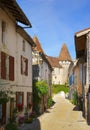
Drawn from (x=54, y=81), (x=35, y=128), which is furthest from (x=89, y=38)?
(x=54, y=81)

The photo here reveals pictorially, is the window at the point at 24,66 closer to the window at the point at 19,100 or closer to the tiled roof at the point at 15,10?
the window at the point at 19,100

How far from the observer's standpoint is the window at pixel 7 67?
20.0 meters

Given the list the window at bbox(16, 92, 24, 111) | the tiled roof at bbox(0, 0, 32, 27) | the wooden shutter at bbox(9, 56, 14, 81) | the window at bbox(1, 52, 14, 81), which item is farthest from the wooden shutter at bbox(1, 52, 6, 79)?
the window at bbox(16, 92, 24, 111)

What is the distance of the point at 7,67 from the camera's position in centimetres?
2112

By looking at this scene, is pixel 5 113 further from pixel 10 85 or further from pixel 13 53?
pixel 13 53

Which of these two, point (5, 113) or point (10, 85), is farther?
point (10, 85)

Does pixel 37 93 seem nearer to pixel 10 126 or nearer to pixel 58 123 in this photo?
pixel 58 123

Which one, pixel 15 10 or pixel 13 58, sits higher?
pixel 15 10

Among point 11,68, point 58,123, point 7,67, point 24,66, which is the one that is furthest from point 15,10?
point 58,123

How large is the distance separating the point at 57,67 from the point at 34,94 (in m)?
98.8

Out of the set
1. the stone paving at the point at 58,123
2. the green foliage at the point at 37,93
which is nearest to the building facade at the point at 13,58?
the stone paving at the point at 58,123

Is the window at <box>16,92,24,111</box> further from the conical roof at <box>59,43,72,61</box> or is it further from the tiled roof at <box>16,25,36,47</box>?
the conical roof at <box>59,43,72,61</box>

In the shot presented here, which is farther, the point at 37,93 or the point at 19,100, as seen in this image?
the point at 37,93

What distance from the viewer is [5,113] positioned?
20312 mm
